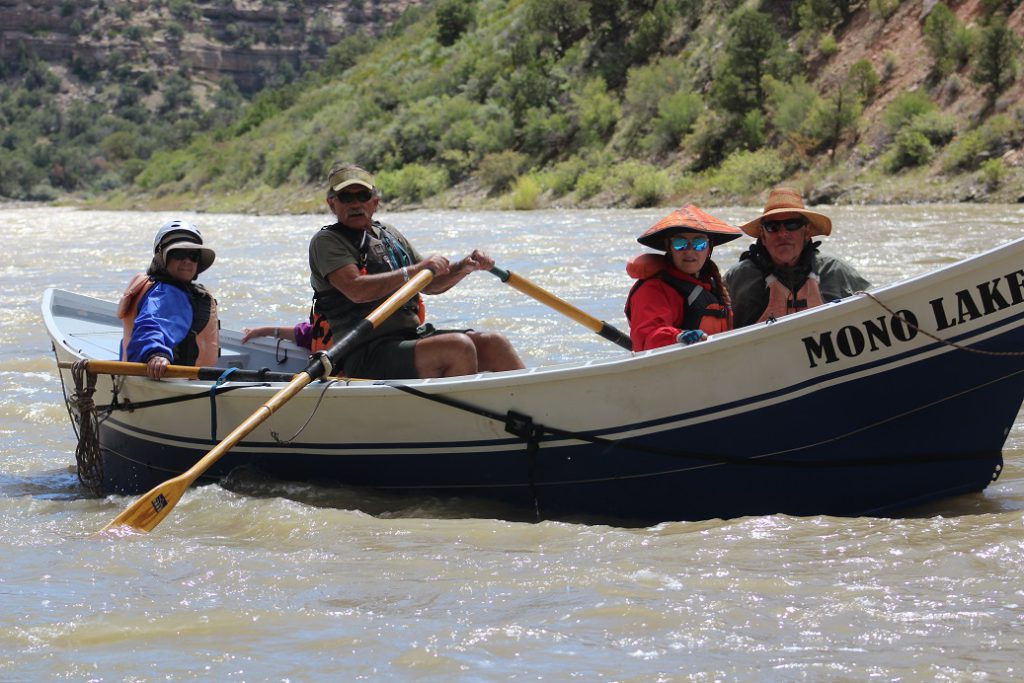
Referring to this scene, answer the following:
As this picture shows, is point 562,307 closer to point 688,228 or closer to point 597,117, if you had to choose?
point 688,228

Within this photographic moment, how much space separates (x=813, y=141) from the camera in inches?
1013

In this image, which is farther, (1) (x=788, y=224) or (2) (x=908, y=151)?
(2) (x=908, y=151)

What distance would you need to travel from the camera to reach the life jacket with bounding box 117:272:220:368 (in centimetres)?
577

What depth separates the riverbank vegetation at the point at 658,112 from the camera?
923 inches

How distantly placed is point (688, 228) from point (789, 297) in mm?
627

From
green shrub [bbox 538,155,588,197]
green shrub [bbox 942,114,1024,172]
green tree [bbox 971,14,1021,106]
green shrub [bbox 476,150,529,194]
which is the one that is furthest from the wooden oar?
green shrub [bbox 476,150,529,194]

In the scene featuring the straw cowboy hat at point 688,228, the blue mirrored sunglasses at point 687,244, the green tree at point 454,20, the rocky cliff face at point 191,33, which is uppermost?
the rocky cliff face at point 191,33

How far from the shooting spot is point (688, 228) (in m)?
4.87

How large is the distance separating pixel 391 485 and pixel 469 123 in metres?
32.2

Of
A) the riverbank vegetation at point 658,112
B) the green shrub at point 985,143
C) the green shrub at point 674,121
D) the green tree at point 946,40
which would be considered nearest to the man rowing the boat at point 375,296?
the riverbank vegetation at point 658,112

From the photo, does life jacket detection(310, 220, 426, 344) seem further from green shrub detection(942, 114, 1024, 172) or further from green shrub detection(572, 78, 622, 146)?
green shrub detection(572, 78, 622, 146)

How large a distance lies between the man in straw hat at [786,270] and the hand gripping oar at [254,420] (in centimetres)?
132

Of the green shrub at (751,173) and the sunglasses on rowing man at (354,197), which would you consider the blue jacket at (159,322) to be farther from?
the green shrub at (751,173)

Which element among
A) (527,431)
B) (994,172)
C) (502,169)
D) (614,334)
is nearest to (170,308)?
(527,431)
